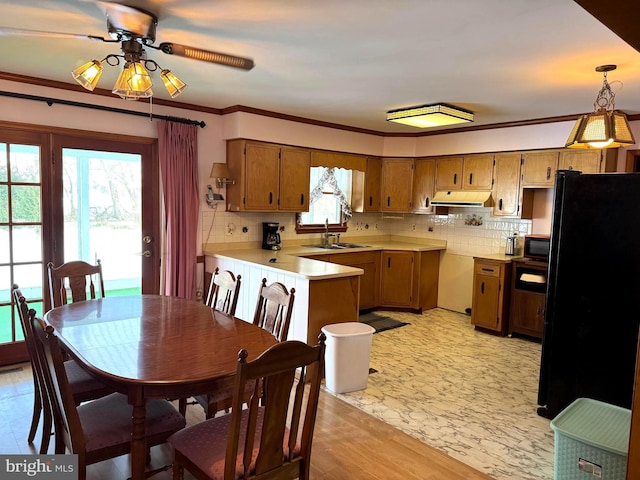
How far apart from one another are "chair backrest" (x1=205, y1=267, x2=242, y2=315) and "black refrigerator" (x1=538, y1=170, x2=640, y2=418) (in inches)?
84.9

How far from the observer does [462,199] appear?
18.1 feet

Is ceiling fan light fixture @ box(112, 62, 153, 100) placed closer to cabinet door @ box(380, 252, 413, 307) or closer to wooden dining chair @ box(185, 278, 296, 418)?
wooden dining chair @ box(185, 278, 296, 418)

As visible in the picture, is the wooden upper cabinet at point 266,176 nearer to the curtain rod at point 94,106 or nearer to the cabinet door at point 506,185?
the curtain rod at point 94,106

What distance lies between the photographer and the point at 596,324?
9.41 ft

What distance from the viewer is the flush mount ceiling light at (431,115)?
4.22m

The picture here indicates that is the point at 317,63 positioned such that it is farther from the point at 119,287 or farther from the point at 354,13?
the point at 119,287

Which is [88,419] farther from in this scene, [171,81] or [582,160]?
[582,160]

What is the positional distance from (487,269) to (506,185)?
102 cm

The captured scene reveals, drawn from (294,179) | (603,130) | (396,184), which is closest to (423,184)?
(396,184)

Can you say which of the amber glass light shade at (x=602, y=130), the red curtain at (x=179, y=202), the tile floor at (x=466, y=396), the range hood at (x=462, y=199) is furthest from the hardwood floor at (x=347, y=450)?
the range hood at (x=462, y=199)

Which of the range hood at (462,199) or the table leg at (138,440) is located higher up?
the range hood at (462,199)

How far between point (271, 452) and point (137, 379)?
0.60 m

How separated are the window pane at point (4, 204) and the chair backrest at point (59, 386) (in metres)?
2.30

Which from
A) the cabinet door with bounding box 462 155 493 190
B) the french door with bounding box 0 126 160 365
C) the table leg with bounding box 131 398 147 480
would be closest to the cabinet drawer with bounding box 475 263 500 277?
the cabinet door with bounding box 462 155 493 190
